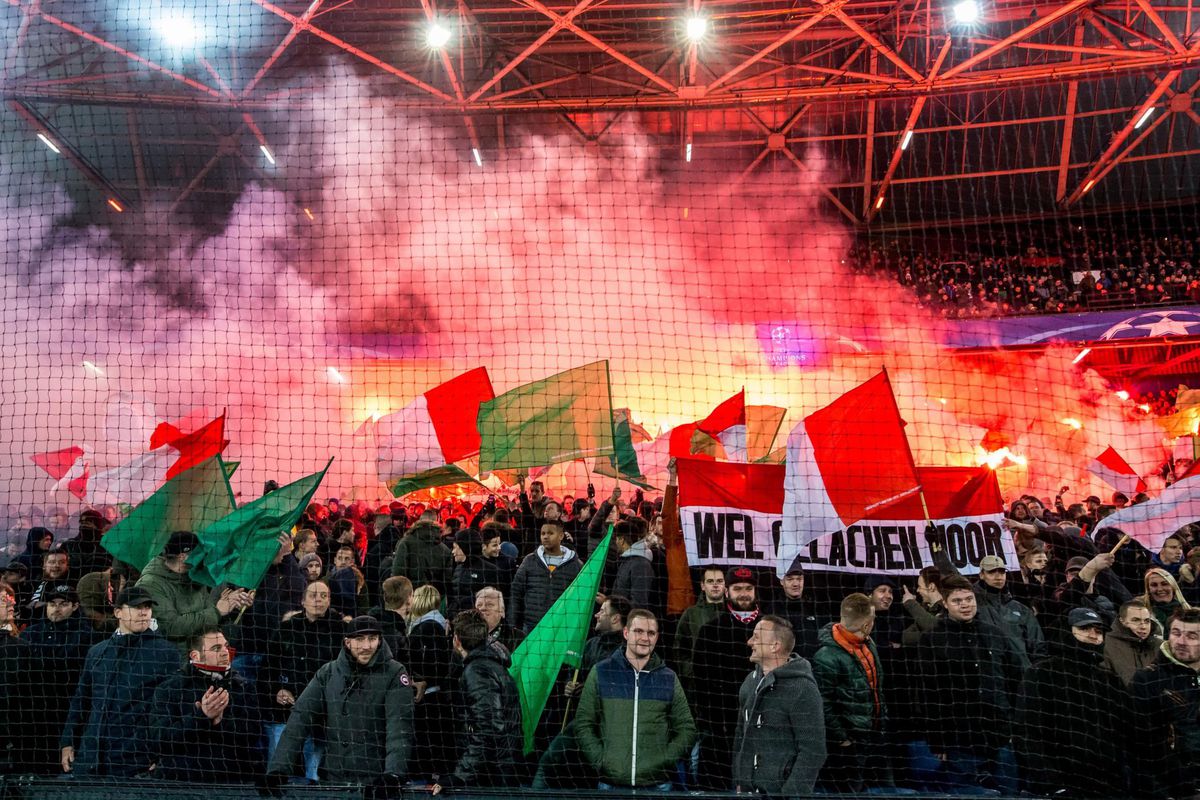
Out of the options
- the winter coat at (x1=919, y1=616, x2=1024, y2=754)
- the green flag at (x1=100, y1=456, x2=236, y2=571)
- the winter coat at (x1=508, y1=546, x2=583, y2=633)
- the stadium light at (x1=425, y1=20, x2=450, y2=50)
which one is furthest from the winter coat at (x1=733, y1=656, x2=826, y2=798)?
the stadium light at (x1=425, y1=20, x2=450, y2=50)

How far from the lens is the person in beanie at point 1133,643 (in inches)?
169

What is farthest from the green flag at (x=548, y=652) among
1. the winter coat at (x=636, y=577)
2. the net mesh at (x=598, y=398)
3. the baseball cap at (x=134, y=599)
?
the baseball cap at (x=134, y=599)

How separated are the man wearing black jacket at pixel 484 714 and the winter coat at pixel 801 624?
1509 mm

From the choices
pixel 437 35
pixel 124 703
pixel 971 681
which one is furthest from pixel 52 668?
pixel 437 35

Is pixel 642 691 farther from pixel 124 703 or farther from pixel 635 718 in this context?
pixel 124 703

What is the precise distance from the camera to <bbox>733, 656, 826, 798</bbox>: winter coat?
386 cm

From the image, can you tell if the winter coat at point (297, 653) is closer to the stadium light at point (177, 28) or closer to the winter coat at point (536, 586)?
the winter coat at point (536, 586)

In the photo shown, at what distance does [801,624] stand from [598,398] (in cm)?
242

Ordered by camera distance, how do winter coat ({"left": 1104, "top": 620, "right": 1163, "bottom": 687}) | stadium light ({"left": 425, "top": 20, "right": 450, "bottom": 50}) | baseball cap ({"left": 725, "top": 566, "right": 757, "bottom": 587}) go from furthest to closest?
stadium light ({"left": 425, "top": 20, "right": 450, "bottom": 50}) → baseball cap ({"left": 725, "top": 566, "right": 757, "bottom": 587}) → winter coat ({"left": 1104, "top": 620, "right": 1163, "bottom": 687})

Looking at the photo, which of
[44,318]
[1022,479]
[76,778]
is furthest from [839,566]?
[44,318]

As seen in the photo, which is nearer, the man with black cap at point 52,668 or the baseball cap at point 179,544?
the man with black cap at point 52,668

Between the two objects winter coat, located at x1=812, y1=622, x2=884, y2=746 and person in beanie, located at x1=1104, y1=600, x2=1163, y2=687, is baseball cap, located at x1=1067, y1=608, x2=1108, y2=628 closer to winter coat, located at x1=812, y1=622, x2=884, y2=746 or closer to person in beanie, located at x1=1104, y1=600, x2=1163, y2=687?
person in beanie, located at x1=1104, y1=600, x2=1163, y2=687

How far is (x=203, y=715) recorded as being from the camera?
13.4 ft

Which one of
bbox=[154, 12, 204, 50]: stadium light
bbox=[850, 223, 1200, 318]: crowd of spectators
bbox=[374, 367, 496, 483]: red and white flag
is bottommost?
bbox=[374, 367, 496, 483]: red and white flag
